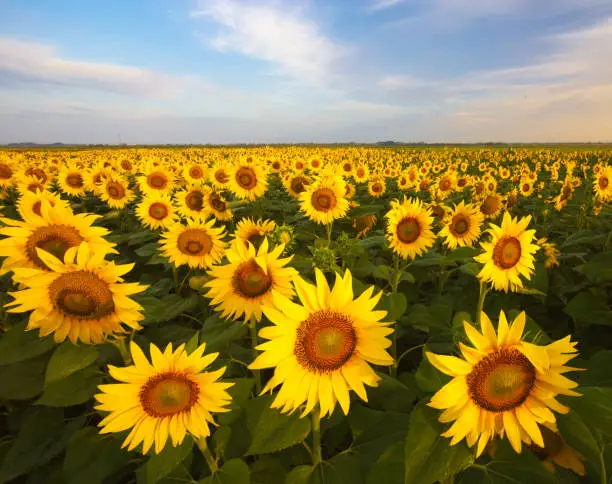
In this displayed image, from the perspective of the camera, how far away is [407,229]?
4.89 metres

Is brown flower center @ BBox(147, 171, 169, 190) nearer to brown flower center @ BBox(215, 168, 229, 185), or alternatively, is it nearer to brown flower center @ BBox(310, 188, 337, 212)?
brown flower center @ BBox(215, 168, 229, 185)

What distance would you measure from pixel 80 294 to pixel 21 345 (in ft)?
2.24

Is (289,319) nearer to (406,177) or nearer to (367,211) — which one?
(367,211)

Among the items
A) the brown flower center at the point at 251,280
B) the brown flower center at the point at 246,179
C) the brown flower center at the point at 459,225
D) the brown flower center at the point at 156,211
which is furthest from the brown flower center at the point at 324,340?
the brown flower center at the point at 246,179

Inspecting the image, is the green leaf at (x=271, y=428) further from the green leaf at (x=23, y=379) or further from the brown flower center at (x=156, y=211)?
the brown flower center at (x=156, y=211)

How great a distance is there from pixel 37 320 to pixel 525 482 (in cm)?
277

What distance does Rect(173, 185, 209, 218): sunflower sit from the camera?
23.4ft

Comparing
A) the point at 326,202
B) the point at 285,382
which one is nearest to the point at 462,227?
the point at 326,202

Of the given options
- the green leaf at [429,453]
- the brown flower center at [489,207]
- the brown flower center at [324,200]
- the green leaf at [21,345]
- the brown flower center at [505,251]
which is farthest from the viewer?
the brown flower center at [489,207]

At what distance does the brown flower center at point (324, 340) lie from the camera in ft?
6.31

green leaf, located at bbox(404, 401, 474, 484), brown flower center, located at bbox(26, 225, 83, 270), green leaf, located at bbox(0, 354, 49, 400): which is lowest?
green leaf, located at bbox(0, 354, 49, 400)

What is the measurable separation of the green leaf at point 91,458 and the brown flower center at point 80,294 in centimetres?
95

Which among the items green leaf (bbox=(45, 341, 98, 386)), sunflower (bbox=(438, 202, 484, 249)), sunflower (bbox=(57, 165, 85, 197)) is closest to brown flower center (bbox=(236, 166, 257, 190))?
sunflower (bbox=(438, 202, 484, 249))

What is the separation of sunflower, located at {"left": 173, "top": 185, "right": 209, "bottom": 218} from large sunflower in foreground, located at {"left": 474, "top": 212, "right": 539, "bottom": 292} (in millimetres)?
5168
